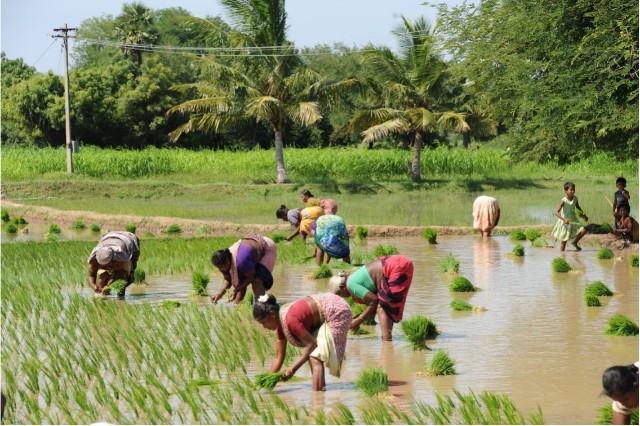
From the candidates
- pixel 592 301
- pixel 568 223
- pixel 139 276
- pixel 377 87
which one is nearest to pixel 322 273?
pixel 139 276

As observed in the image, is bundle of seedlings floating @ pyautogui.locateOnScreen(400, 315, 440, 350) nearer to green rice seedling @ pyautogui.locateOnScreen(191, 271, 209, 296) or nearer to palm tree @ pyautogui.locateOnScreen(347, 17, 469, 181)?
green rice seedling @ pyautogui.locateOnScreen(191, 271, 209, 296)

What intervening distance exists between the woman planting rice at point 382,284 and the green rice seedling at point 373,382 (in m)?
1.95

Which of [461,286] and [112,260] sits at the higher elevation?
Answer: [112,260]

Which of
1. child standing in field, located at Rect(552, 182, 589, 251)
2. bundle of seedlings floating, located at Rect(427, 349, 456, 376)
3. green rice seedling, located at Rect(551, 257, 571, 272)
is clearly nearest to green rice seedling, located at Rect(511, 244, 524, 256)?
child standing in field, located at Rect(552, 182, 589, 251)

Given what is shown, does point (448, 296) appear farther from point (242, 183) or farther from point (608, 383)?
point (242, 183)

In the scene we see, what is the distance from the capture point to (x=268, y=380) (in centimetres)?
955

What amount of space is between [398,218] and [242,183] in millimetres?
13112

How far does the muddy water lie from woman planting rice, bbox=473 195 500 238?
330 centimetres

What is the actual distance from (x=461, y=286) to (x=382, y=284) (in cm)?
473

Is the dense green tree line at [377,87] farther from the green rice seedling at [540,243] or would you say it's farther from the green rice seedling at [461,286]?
the green rice seedling at [461,286]

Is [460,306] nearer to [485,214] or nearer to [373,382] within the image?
[373,382]

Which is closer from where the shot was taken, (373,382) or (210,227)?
(373,382)

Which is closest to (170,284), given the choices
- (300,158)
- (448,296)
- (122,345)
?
(448,296)

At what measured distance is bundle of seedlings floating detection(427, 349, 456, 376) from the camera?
34.1ft
